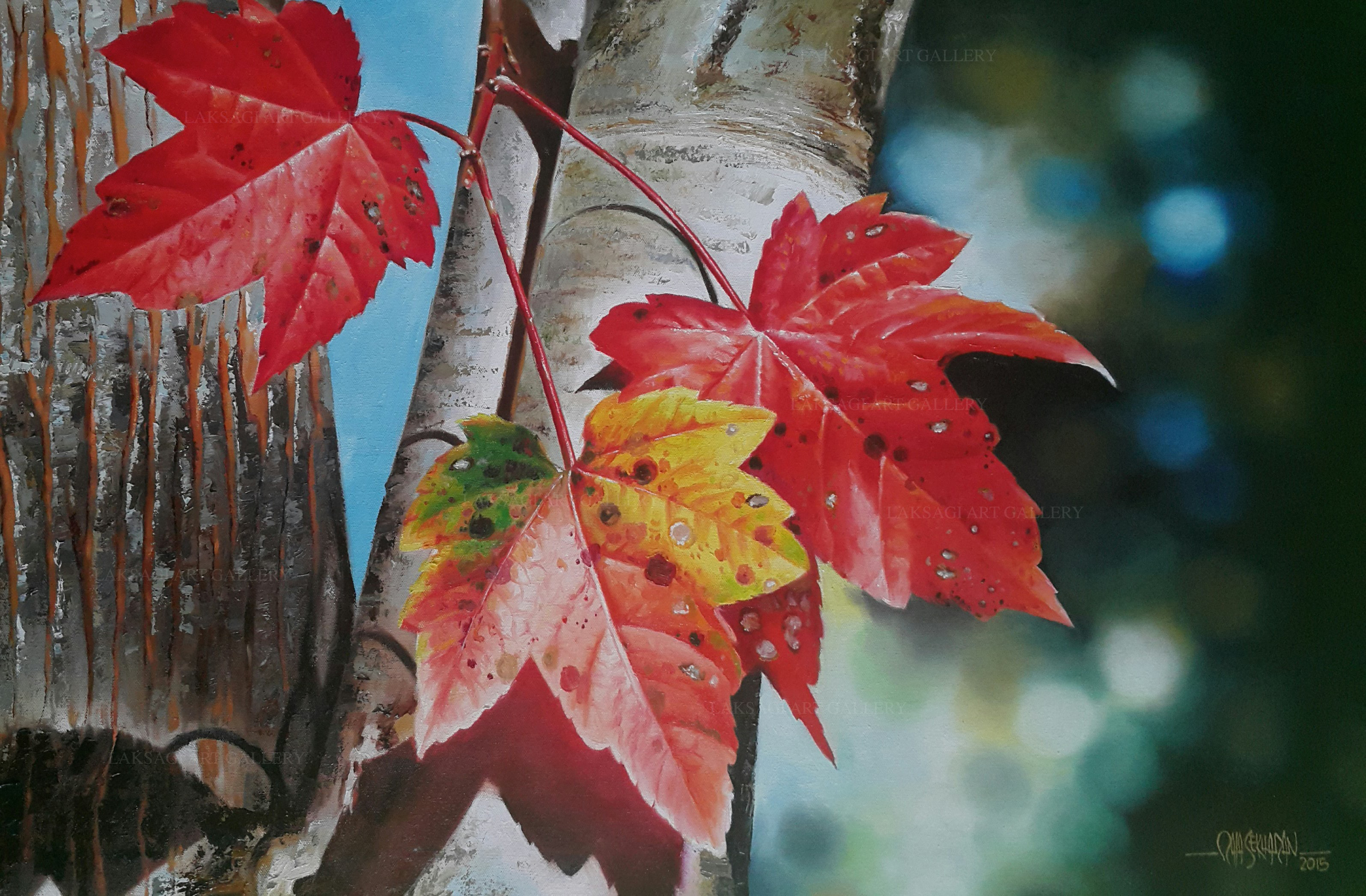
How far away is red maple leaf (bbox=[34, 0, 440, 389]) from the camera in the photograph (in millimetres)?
625

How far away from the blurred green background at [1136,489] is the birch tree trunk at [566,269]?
0.11 metres

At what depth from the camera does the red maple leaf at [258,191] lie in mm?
625

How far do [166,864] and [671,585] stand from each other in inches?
19.8

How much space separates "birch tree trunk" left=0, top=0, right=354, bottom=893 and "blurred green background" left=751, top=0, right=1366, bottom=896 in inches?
17.9

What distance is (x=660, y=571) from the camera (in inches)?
24.0

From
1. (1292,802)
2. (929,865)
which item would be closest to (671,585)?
(929,865)

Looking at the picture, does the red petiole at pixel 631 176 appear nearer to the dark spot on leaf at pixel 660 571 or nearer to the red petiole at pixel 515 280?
the red petiole at pixel 515 280

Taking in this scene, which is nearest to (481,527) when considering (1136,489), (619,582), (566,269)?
(619,582)

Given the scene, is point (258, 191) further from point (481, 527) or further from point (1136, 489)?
point (1136, 489)

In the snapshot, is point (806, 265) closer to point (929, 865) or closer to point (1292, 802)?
point (929, 865)
